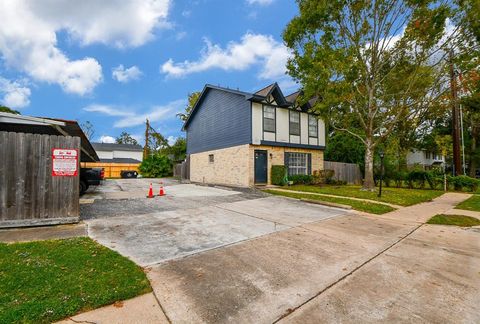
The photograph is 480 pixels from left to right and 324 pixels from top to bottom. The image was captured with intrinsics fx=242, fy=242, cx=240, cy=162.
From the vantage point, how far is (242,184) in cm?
1608

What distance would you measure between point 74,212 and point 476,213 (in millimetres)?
12827

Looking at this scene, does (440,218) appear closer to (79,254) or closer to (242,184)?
(79,254)

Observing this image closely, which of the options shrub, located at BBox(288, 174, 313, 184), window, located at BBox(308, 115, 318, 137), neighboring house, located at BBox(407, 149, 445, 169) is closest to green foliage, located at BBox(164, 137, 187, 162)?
window, located at BBox(308, 115, 318, 137)

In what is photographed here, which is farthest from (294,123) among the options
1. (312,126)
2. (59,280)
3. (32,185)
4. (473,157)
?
(473,157)

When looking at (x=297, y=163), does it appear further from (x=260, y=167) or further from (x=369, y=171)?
(x=369, y=171)

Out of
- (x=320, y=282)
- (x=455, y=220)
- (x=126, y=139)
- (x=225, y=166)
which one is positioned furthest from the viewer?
(x=126, y=139)

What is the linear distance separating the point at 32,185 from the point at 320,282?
6682mm

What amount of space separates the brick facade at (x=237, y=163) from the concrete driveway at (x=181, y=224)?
20.4 feet

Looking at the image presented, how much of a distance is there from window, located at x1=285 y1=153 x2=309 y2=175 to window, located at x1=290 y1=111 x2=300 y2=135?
5.52ft

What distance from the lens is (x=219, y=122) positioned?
757 inches

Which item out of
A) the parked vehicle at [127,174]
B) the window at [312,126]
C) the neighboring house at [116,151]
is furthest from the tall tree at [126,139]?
the window at [312,126]

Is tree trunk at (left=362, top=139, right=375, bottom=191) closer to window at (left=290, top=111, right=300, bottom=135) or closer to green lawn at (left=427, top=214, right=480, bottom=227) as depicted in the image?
window at (left=290, top=111, right=300, bottom=135)

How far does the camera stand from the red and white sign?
6.09m

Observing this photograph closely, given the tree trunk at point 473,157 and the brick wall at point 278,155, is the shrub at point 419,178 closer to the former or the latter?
the brick wall at point 278,155
